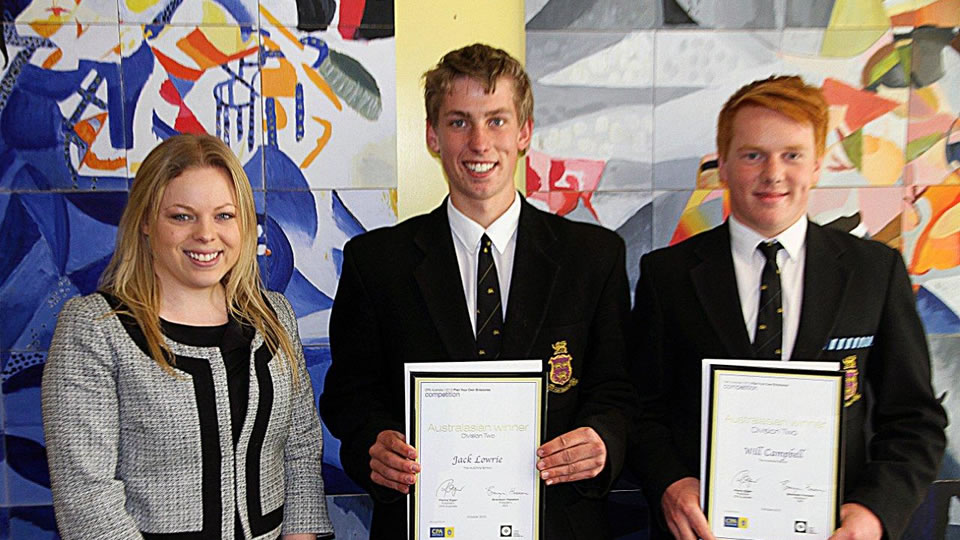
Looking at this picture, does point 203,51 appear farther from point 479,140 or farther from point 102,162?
point 479,140

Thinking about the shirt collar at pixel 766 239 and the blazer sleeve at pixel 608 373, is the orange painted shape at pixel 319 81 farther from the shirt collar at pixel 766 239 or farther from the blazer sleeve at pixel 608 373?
the shirt collar at pixel 766 239

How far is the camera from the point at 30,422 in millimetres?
2773

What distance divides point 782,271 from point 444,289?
915 millimetres

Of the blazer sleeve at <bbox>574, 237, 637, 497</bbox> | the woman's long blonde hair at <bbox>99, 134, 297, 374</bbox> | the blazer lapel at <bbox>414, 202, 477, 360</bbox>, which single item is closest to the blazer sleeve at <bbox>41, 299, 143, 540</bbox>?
the woman's long blonde hair at <bbox>99, 134, 297, 374</bbox>

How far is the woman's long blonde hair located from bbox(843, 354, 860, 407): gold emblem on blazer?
1.46m

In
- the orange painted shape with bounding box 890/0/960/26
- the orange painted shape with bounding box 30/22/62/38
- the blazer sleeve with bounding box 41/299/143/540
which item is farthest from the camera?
the orange painted shape with bounding box 890/0/960/26

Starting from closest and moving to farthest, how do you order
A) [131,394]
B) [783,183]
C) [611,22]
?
[131,394] → [783,183] → [611,22]

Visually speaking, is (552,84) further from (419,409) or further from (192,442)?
(192,442)

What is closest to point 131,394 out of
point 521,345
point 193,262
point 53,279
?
point 193,262

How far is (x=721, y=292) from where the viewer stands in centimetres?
201

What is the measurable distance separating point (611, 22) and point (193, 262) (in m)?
1.73

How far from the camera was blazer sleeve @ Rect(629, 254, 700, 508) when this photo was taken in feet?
6.62
